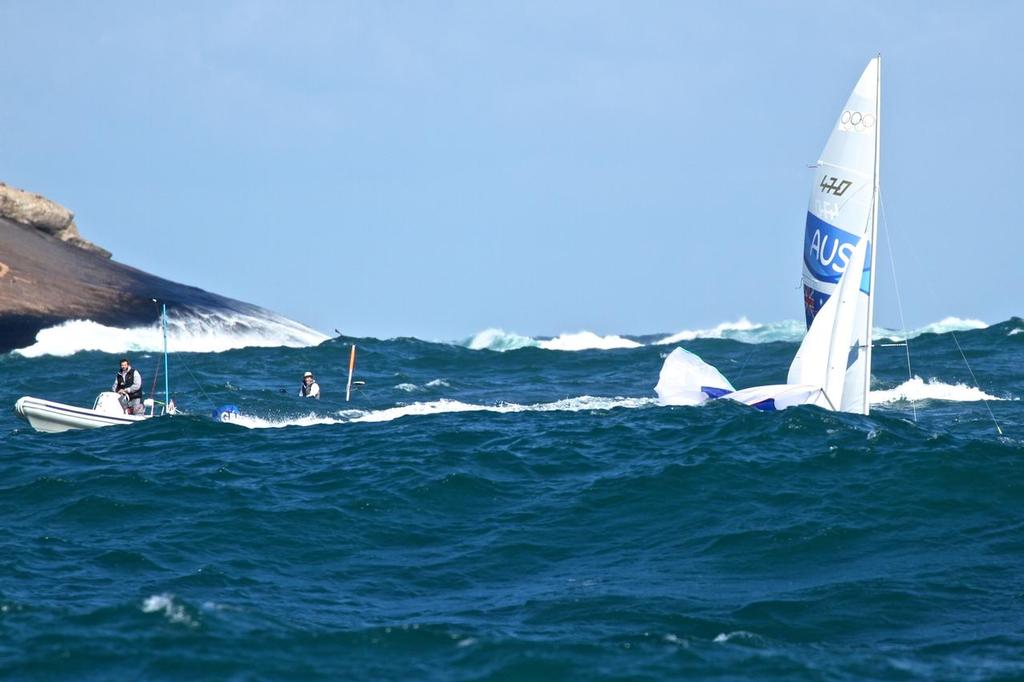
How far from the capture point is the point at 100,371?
4359cm

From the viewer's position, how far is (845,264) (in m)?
29.5

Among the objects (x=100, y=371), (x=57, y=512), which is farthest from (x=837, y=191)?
(x=100, y=371)

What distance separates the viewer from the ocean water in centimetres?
1470

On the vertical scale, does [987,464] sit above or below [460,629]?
above

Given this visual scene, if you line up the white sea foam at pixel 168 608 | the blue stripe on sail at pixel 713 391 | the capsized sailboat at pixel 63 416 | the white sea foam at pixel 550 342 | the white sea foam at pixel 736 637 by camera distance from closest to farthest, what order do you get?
the white sea foam at pixel 736 637
the white sea foam at pixel 168 608
the capsized sailboat at pixel 63 416
the blue stripe on sail at pixel 713 391
the white sea foam at pixel 550 342

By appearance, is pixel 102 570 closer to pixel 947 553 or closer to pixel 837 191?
pixel 947 553

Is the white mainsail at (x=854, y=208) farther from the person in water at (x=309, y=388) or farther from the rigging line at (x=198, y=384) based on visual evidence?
the rigging line at (x=198, y=384)

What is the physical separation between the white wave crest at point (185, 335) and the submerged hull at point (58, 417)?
21.8 m

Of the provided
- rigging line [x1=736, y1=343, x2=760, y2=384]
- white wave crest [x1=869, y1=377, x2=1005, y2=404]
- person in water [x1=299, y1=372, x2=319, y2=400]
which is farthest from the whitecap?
rigging line [x1=736, y1=343, x2=760, y2=384]

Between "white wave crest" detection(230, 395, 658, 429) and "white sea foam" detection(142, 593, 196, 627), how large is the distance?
13.8m

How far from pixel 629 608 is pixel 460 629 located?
7.13 ft

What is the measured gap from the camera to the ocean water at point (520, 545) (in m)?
14.7

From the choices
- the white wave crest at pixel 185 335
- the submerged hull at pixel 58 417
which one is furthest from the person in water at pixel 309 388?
the white wave crest at pixel 185 335

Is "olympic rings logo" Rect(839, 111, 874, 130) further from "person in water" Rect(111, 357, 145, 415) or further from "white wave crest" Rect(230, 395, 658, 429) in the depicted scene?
"person in water" Rect(111, 357, 145, 415)
